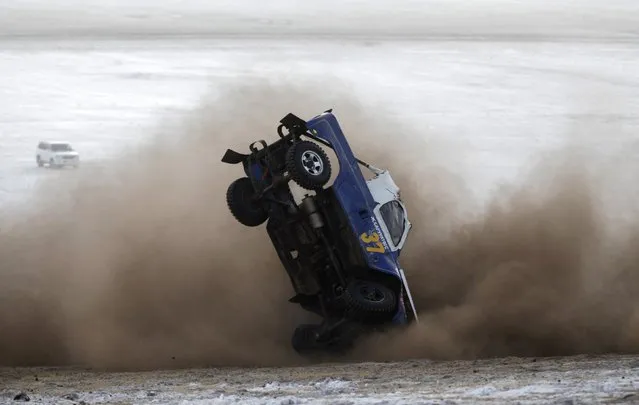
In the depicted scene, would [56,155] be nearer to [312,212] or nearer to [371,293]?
[312,212]

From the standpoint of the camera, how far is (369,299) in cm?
1274

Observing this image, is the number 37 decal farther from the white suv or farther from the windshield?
the windshield

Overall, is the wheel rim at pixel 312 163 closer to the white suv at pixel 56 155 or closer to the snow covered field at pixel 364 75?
the snow covered field at pixel 364 75

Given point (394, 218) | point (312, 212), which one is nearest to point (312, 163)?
point (312, 212)

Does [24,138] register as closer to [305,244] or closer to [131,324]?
[131,324]

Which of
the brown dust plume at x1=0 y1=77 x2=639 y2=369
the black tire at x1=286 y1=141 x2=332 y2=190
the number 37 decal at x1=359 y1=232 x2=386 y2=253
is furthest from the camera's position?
the brown dust plume at x1=0 y1=77 x2=639 y2=369

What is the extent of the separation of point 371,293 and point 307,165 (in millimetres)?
1632

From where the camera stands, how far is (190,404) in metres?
9.04

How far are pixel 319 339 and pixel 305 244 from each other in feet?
3.61

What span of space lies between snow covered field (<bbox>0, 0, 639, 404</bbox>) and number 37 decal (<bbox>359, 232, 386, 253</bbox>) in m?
7.14

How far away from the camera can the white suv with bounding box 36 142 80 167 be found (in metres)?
21.7

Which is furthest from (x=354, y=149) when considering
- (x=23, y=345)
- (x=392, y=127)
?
(x=23, y=345)

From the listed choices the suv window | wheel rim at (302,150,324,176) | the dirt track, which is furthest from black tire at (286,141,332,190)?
the dirt track

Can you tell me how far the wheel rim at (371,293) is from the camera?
1277cm
